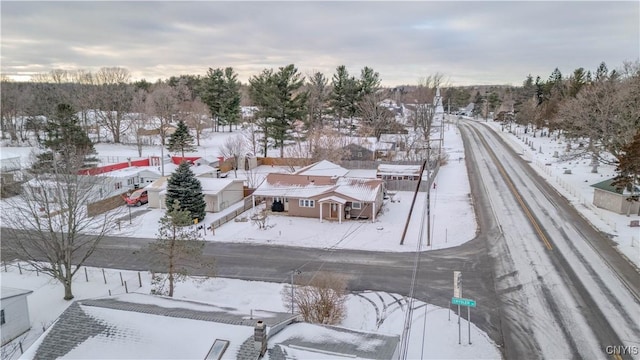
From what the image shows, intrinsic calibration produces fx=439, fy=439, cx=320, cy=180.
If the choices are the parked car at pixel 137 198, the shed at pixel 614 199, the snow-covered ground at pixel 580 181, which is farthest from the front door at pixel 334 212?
the shed at pixel 614 199

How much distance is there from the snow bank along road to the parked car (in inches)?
1171

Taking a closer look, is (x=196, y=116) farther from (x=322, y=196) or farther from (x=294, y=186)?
(x=322, y=196)

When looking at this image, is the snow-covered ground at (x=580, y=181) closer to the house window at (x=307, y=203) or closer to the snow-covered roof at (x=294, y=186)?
the snow-covered roof at (x=294, y=186)

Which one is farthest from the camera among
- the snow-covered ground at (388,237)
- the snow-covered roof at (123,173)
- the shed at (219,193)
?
the snow-covered roof at (123,173)

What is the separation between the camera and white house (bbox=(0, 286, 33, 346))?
18375 mm

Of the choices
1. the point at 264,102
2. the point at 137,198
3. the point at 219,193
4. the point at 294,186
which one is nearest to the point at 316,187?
the point at 294,186

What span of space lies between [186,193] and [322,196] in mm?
10552

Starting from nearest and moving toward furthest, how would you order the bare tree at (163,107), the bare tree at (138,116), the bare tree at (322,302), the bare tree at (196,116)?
the bare tree at (322,302), the bare tree at (196,116), the bare tree at (138,116), the bare tree at (163,107)

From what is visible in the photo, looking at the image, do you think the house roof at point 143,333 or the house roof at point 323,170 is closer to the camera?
the house roof at point 143,333

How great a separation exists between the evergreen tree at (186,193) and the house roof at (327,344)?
74.4ft

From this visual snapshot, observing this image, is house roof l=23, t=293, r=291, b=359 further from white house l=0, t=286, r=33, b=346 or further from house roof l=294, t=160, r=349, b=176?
house roof l=294, t=160, r=349, b=176

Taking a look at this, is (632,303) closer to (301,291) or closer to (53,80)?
(301,291)

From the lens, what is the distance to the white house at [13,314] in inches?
723

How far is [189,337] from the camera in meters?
12.4
